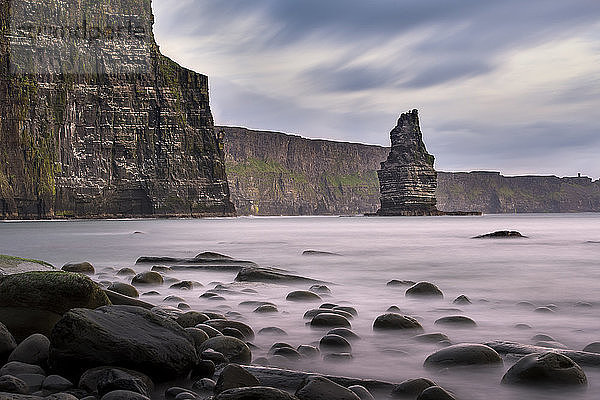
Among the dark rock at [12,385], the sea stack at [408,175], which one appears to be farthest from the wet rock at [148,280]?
the sea stack at [408,175]

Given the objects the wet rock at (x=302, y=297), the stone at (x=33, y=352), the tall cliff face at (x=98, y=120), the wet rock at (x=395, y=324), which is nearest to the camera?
the stone at (x=33, y=352)

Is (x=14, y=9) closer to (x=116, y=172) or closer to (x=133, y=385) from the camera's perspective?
(x=116, y=172)

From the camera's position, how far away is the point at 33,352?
336cm

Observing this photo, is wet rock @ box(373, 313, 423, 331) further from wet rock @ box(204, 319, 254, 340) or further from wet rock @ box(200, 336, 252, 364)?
wet rock @ box(200, 336, 252, 364)

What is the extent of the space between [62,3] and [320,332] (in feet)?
327

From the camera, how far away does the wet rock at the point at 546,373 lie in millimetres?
3096

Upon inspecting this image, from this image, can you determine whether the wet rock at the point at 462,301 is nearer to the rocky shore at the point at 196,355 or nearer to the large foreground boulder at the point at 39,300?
the rocky shore at the point at 196,355

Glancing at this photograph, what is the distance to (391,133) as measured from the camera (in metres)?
116

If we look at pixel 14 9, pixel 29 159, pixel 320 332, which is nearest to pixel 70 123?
pixel 29 159

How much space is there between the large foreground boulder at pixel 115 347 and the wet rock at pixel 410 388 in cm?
123

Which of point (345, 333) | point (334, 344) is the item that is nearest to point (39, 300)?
point (334, 344)

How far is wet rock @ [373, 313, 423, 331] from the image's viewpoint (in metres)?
4.82

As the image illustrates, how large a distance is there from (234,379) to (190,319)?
1.77m

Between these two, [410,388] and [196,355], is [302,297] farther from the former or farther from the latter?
[410,388]
